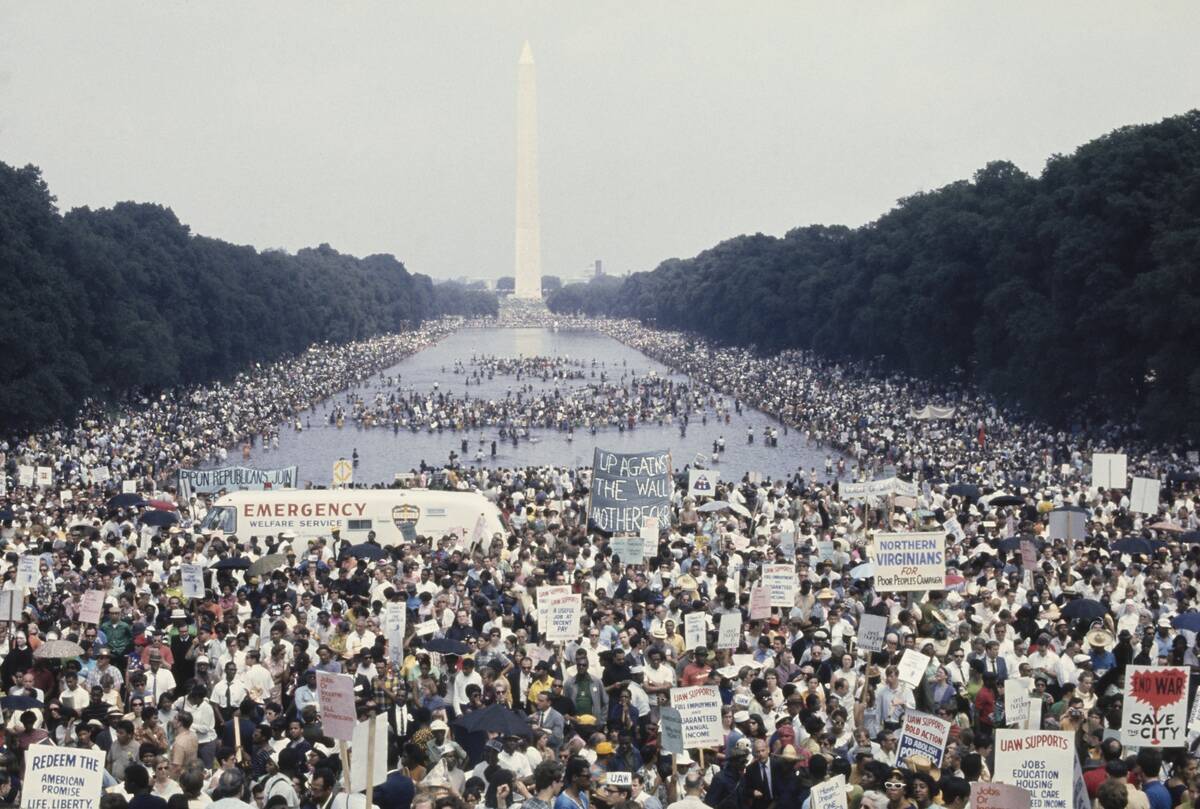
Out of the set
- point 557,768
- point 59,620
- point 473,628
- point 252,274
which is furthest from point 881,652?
point 252,274

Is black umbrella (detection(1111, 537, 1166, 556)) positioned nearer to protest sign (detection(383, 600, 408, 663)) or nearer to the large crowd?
the large crowd

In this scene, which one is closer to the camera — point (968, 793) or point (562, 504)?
point (968, 793)

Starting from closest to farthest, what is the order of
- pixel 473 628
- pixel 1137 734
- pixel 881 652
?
pixel 1137 734, pixel 881 652, pixel 473 628

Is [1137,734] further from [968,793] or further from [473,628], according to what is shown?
[473,628]

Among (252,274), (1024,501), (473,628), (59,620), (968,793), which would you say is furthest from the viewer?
(252,274)

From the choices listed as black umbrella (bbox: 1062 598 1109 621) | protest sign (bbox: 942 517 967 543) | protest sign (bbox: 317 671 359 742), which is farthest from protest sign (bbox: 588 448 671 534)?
protest sign (bbox: 317 671 359 742)
